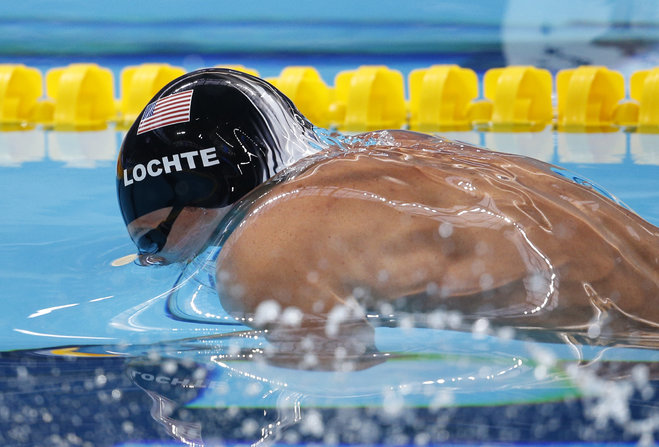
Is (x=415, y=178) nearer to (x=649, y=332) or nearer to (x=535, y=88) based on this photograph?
(x=649, y=332)

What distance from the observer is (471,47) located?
1109cm

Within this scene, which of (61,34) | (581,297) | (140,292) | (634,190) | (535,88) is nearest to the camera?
(581,297)

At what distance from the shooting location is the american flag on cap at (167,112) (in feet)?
7.07

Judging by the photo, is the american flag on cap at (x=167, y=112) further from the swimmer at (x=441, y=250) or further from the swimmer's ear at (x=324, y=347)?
the swimmer's ear at (x=324, y=347)

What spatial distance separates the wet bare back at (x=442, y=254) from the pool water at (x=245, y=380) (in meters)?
0.10

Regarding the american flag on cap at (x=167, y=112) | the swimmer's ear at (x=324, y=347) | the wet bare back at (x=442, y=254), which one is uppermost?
the american flag on cap at (x=167, y=112)

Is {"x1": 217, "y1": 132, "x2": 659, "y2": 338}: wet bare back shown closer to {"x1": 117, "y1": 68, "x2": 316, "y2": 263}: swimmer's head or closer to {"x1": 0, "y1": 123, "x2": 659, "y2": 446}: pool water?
{"x1": 0, "y1": 123, "x2": 659, "y2": 446}: pool water

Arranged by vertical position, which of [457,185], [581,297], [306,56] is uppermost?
[457,185]

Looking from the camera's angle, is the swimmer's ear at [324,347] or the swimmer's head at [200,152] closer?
the swimmer's ear at [324,347]

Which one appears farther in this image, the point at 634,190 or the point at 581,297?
the point at 634,190

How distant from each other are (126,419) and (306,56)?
10.5m

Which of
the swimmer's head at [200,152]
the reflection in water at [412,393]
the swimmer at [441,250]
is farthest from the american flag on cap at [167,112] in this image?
the reflection in water at [412,393]

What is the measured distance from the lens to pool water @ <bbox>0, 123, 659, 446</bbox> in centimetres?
150

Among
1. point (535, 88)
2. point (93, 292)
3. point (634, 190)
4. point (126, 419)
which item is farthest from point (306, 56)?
point (126, 419)
